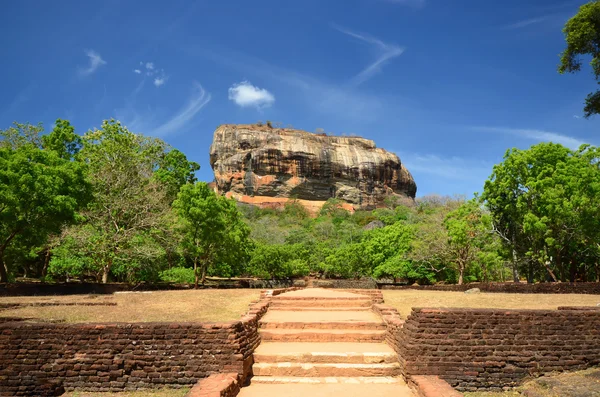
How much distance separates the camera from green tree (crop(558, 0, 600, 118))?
11211 millimetres

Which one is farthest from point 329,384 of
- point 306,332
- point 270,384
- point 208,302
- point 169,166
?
point 169,166

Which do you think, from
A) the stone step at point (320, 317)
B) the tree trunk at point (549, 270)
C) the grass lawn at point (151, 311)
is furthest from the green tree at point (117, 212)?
the tree trunk at point (549, 270)

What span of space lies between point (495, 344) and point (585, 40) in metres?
9.66

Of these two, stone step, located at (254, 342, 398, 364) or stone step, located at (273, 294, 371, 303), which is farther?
stone step, located at (273, 294, 371, 303)

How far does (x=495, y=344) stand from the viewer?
6.66 metres

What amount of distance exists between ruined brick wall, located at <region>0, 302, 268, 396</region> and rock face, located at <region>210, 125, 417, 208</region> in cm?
6683

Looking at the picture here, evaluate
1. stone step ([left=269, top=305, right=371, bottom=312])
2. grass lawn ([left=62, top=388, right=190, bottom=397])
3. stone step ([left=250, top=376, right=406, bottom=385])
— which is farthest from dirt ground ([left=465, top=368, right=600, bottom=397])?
stone step ([left=269, top=305, right=371, bottom=312])

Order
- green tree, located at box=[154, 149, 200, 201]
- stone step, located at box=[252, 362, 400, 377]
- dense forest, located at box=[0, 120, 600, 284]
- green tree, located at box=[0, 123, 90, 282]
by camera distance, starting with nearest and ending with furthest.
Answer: stone step, located at box=[252, 362, 400, 377]
green tree, located at box=[0, 123, 90, 282]
dense forest, located at box=[0, 120, 600, 284]
green tree, located at box=[154, 149, 200, 201]

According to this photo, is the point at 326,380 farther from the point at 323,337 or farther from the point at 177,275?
the point at 177,275

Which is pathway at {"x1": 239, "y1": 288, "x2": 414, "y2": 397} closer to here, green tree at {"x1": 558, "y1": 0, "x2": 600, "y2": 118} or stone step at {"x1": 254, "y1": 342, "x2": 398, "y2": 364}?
stone step at {"x1": 254, "y1": 342, "x2": 398, "y2": 364}

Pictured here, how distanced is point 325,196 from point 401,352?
2774 inches

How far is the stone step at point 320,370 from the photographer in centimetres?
697

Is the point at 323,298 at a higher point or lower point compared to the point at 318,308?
higher

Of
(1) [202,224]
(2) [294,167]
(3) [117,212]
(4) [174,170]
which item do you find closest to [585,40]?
(1) [202,224]
